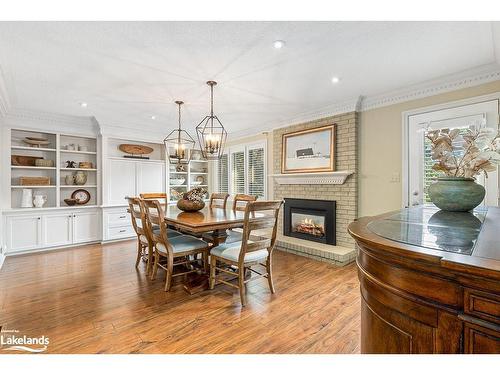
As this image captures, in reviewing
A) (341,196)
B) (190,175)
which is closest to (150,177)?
(190,175)

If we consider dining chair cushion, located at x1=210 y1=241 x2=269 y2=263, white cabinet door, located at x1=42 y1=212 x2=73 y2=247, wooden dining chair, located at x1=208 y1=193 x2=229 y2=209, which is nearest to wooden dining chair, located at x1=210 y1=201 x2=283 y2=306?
dining chair cushion, located at x1=210 y1=241 x2=269 y2=263

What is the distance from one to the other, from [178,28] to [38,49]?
1390 millimetres

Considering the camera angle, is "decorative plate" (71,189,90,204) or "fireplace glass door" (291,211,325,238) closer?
"fireplace glass door" (291,211,325,238)

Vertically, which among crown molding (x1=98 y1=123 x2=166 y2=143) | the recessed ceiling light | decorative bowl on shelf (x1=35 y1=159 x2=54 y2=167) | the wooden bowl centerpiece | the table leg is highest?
the recessed ceiling light

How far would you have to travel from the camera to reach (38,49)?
2.29 m

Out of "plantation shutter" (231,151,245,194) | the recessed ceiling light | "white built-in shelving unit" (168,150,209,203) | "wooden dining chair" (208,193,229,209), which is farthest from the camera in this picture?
"white built-in shelving unit" (168,150,209,203)

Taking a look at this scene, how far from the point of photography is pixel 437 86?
311 centimetres

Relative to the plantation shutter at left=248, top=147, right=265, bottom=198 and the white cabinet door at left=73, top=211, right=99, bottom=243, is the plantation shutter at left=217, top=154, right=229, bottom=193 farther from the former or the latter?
the white cabinet door at left=73, top=211, right=99, bottom=243

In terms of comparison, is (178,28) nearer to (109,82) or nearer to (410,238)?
(109,82)

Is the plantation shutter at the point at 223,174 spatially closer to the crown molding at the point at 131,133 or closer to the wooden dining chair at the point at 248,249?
the crown molding at the point at 131,133

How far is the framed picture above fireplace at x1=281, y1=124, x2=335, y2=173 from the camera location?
4.15m

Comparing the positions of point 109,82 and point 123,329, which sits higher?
point 109,82

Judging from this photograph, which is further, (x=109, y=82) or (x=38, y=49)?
(x=109, y=82)
